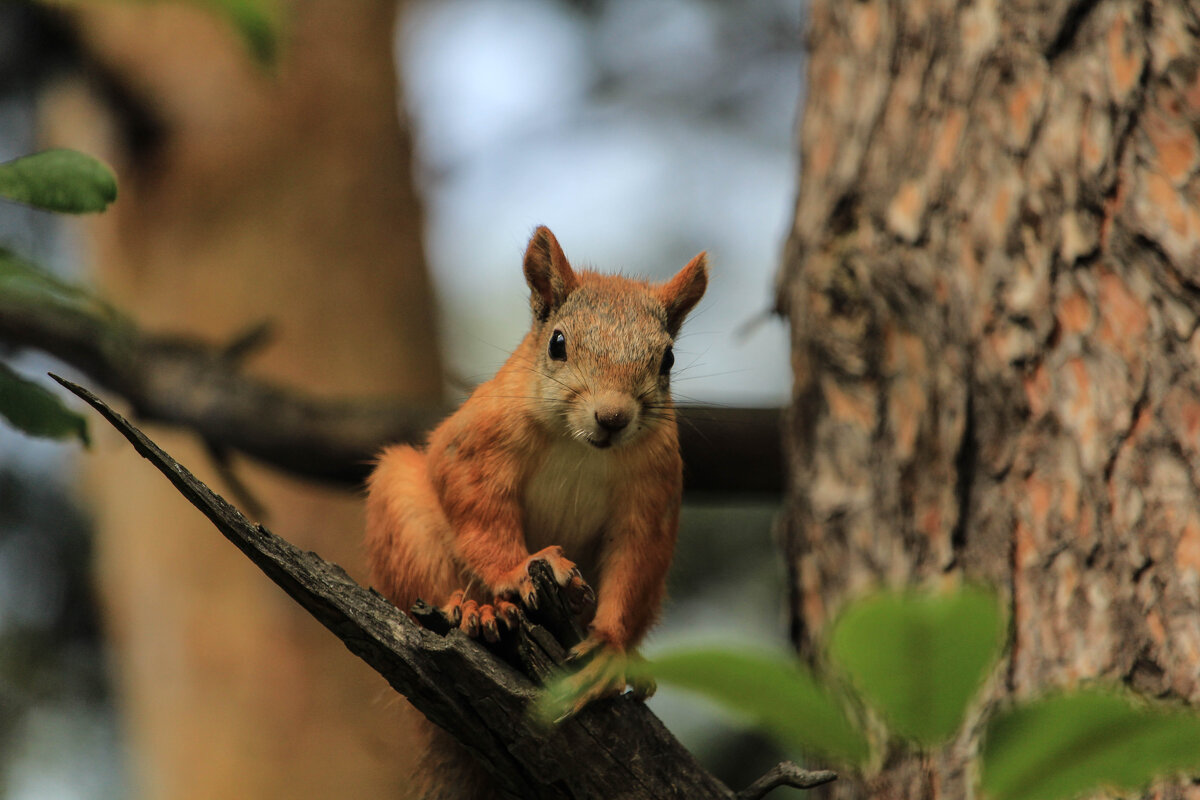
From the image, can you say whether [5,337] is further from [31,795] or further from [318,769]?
[318,769]

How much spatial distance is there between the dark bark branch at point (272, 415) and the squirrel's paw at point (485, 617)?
4.41 feet

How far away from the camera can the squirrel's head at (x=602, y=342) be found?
1.51 metres

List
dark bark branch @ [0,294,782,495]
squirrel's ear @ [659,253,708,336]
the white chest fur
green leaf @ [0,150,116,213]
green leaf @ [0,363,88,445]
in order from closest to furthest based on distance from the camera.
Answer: green leaf @ [0,150,116,213] → green leaf @ [0,363,88,445] → the white chest fur → squirrel's ear @ [659,253,708,336] → dark bark branch @ [0,294,782,495]

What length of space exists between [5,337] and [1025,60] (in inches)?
100.0

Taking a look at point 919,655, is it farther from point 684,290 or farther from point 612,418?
point 684,290

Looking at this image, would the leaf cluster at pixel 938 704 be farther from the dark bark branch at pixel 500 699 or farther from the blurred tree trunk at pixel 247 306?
the blurred tree trunk at pixel 247 306

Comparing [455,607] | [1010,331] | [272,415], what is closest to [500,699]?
[455,607]

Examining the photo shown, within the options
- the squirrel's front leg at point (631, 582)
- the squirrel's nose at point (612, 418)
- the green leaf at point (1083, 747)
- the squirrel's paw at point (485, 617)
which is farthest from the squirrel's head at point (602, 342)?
the green leaf at point (1083, 747)

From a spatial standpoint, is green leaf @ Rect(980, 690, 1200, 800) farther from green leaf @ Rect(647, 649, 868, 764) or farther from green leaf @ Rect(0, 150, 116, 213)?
green leaf @ Rect(0, 150, 116, 213)

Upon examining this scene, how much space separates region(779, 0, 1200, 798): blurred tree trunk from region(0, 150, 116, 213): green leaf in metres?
1.54

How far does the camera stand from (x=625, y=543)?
1629mm

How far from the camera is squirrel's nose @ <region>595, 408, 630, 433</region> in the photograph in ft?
4.77

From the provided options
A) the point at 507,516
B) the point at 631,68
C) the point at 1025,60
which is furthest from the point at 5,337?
the point at 631,68

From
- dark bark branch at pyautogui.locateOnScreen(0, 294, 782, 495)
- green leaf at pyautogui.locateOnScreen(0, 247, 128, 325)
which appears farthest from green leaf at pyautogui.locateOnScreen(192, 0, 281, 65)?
dark bark branch at pyautogui.locateOnScreen(0, 294, 782, 495)
